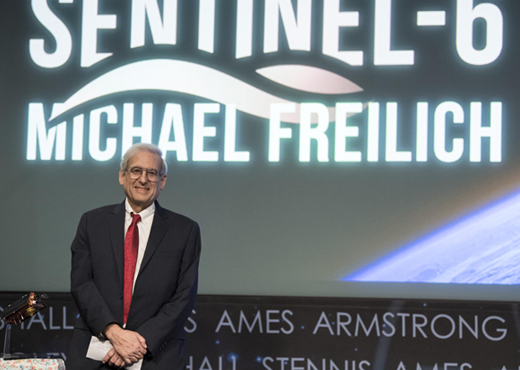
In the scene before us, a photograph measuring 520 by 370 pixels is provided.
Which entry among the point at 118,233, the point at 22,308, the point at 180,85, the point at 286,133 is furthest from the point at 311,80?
the point at 22,308

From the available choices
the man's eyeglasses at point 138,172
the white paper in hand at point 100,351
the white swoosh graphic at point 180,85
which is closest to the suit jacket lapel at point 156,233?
the man's eyeglasses at point 138,172

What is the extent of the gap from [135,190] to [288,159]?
169cm

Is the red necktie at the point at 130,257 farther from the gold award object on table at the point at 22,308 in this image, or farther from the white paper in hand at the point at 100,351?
the gold award object on table at the point at 22,308

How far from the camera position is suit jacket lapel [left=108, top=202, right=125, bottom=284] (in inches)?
95.9

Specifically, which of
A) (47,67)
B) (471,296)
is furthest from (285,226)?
(47,67)

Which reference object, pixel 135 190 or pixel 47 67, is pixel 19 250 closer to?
pixel 47 67

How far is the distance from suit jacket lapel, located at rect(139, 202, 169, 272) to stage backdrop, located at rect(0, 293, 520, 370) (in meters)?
1.56

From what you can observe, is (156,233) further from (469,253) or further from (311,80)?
(469,253)

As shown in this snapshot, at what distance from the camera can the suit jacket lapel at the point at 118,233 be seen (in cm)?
244

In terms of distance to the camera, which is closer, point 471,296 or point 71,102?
point 471,296

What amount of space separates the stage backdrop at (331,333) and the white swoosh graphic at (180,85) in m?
1.23

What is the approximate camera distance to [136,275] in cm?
243

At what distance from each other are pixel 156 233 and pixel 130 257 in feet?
0.44

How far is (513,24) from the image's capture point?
3.98 m
